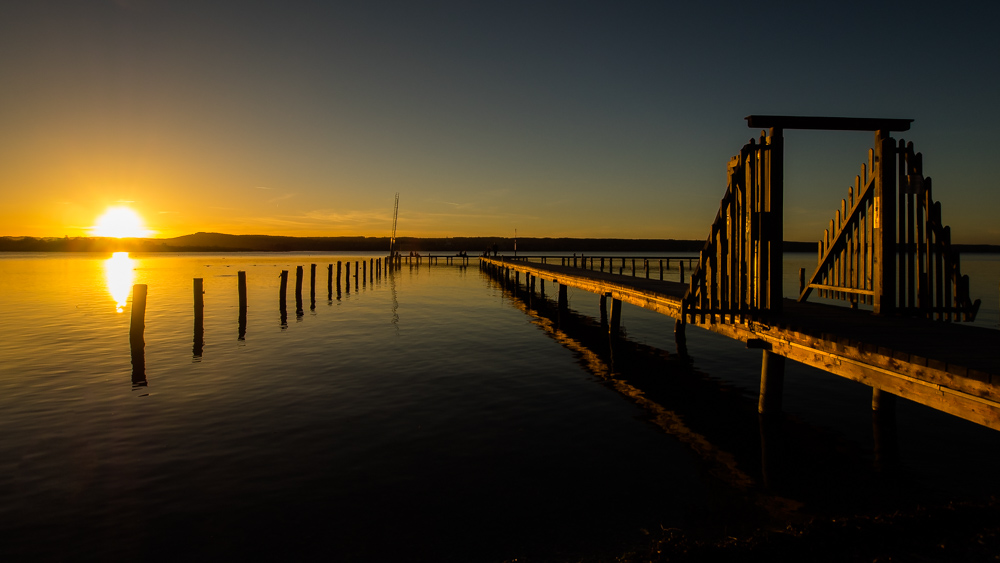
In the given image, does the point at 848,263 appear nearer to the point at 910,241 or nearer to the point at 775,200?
the point at 910,241

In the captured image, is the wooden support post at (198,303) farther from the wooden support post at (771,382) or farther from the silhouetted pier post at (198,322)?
the wooden support post at (771,382)

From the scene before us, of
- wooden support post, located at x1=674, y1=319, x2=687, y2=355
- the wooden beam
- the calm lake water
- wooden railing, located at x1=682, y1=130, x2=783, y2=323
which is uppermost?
the wooden beam

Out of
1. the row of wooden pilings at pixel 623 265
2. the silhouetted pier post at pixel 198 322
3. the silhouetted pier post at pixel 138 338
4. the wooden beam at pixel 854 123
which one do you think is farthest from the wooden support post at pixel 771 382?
the row of wooden pilings at pixel 623 265

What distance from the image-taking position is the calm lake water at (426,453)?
6.11 m

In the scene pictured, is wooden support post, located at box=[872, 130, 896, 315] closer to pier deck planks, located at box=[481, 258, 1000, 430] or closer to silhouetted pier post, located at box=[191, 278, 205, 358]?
pier deck planks, located at box=[481, 258, 1000, 430]

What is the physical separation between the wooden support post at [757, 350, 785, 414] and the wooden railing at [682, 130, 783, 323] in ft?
3.40

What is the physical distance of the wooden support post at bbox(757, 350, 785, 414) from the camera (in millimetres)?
9617

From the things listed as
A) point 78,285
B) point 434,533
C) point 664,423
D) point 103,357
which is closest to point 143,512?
point 434,533

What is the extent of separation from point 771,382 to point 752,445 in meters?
1.45

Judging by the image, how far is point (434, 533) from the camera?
6062 mm

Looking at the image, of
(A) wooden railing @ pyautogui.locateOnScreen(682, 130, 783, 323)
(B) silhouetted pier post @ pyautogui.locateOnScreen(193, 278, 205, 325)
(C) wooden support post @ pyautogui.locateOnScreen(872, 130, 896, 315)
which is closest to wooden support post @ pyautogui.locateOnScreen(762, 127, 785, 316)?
(A) wooden railing @ pyautogui.locateOnScreen(682, 130, 783, 323)

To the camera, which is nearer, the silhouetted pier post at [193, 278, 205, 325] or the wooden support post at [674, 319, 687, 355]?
the wooden support post at [674, 319, 687, 355]

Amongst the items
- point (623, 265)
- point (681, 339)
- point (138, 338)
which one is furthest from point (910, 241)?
point (623, 265)

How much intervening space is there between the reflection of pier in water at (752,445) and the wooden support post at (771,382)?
0.22 meters
